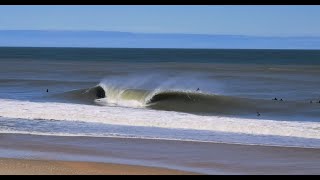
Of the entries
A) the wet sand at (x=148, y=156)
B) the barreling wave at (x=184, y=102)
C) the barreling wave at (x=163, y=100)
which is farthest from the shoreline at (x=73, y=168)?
the barreling wave at (x=163, y=100)

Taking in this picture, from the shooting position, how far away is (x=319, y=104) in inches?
787

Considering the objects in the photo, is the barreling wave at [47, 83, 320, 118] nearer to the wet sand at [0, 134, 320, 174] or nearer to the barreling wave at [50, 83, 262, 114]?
the barreling wave at [50, 83, 262, 114]

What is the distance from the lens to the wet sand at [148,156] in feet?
22.9

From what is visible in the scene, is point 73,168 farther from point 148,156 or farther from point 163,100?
point 163,100

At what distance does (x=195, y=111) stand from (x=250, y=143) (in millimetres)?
8181

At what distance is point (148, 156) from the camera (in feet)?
26.6

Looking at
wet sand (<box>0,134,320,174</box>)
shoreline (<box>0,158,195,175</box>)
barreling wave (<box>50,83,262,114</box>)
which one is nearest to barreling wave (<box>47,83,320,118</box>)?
barreling wave (<box>50,83,262,114</box>)

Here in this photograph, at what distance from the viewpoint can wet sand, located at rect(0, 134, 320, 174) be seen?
22.9 ft

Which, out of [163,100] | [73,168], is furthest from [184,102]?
[73,168]

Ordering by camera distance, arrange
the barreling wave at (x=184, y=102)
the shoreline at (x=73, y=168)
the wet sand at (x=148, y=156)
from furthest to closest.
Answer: the barreling wave at (x=184, y=102) < the wet sand at (x=148, y=156) < the shoreline at (x=73, y=168)

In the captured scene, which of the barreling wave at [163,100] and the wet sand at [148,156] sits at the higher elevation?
the barreling wave at [163,100]

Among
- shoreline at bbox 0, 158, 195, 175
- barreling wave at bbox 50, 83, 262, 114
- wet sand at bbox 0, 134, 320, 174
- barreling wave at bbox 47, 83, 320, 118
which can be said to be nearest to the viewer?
shoreline at bbox 0, 158, 195, 175

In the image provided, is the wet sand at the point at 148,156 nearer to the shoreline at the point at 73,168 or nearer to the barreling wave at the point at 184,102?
the shoreline at the point at 73,168
